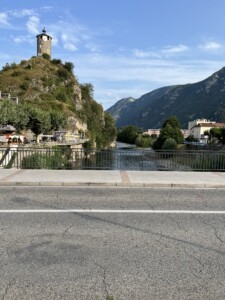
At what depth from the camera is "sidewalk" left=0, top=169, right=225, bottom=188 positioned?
478 inches

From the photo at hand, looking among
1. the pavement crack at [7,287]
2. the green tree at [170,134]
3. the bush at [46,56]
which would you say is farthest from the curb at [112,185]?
the bush at [46,56]

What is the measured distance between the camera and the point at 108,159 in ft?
57.9

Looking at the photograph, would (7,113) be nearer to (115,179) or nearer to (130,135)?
(115,179)

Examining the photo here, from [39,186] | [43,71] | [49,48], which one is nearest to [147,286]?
[39,186]

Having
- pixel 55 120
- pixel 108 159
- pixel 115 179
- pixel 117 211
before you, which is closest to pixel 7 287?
pixel 117 211

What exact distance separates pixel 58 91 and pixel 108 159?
4274 inches

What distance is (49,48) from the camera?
148 metres

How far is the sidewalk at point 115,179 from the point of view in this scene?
12.1m

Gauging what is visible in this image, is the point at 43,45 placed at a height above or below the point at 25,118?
above

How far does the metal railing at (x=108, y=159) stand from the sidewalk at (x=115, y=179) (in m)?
2.64

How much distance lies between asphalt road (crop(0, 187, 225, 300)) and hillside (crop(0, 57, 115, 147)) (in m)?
97.1

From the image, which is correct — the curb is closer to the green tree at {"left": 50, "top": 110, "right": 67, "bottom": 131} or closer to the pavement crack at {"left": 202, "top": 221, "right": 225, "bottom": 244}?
the pavement crack at {"left": 202, "top": 221, "right": 225, "bottom": 244}

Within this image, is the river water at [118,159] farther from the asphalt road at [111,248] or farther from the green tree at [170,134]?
the green tree at [170,134]

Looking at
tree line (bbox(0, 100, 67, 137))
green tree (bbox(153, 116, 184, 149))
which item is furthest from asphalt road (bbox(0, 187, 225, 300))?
green tree (bbox(153, 116, 184, 149))
